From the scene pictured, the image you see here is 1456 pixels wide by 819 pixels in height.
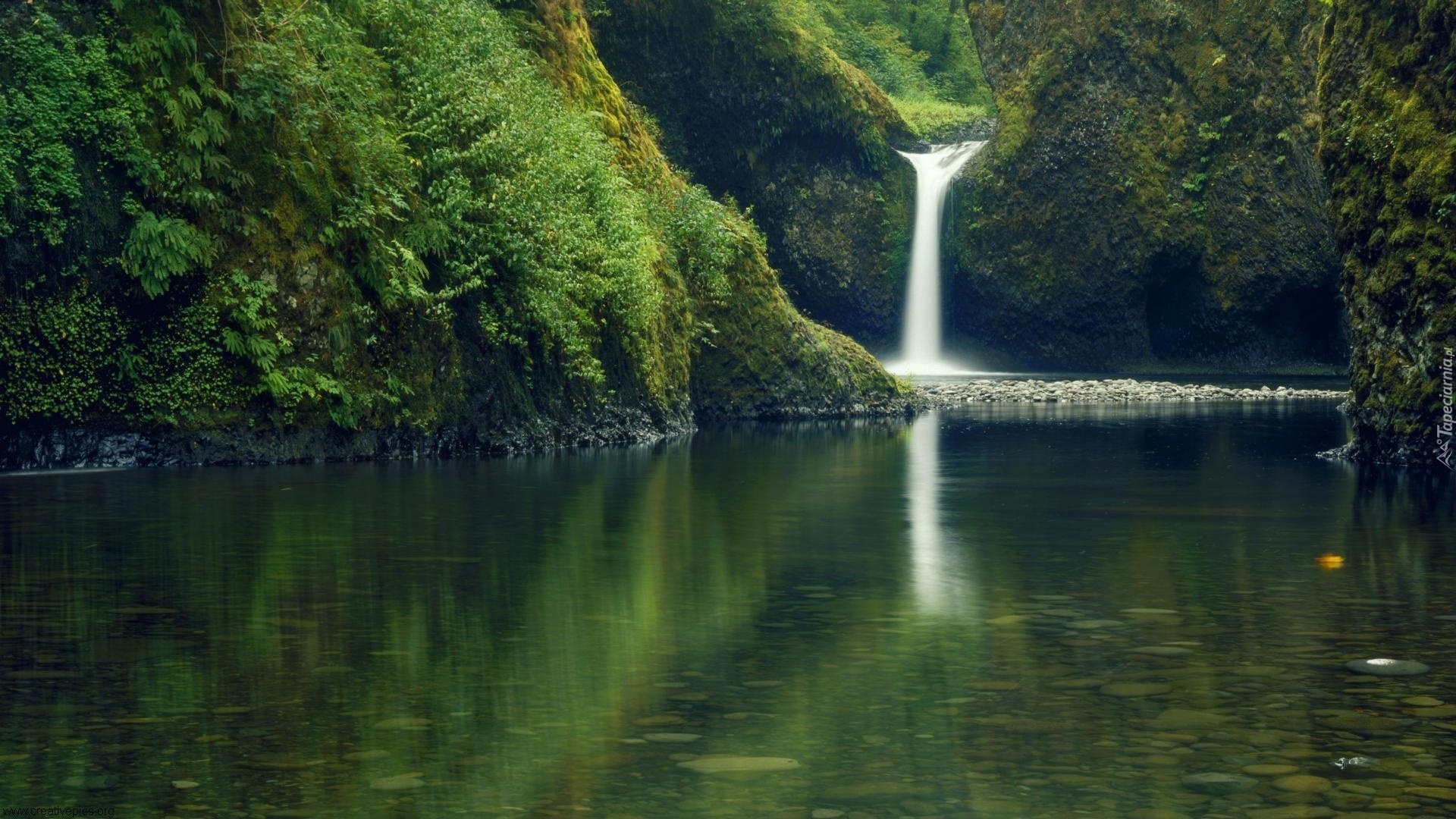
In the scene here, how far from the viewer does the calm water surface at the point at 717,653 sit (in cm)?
720

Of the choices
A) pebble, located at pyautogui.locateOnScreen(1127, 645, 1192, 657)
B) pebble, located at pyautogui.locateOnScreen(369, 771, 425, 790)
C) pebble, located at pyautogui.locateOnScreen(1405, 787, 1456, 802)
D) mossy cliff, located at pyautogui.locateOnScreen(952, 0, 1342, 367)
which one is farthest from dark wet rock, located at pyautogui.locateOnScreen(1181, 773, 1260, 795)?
mossy cliff, located at pyautogui.locateOnScreen(952, 0, 1342, 367)

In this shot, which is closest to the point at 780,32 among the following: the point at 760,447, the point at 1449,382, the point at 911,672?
the point at 760,447

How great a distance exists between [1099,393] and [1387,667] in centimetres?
4382

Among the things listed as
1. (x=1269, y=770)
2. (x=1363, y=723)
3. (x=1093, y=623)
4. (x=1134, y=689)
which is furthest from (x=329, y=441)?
(x=1269, y=770)

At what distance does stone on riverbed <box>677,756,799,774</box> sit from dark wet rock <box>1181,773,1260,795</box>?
1.57 m

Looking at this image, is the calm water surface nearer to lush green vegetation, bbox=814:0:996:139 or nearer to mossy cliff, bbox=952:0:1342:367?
mossy cliff, bbox=952:0:1342:367

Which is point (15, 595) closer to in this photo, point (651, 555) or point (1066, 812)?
→ point (651, 555)

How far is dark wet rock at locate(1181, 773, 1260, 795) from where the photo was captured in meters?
7.07

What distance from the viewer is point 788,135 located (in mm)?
63469

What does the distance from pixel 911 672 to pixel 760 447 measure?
2187cm

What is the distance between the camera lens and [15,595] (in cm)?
1232

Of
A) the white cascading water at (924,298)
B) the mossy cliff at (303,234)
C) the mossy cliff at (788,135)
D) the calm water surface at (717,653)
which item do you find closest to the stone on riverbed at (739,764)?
the calm water surface at (717,653)

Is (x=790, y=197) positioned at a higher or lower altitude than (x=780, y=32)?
lower

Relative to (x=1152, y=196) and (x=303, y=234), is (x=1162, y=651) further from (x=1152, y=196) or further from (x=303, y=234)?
(x=1152, y=196)
